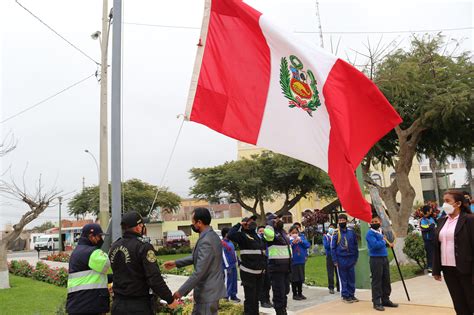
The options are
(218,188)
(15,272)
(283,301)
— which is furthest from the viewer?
(218,188)

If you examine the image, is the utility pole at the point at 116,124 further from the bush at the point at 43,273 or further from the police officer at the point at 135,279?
the bush at the point at 43,273

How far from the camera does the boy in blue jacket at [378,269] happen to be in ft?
28.4

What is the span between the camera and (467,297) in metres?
5.66

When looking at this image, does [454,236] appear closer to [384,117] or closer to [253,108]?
[384,117]

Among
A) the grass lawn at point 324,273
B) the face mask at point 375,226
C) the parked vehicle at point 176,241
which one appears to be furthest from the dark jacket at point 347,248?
the parked vehicle at point 176,241

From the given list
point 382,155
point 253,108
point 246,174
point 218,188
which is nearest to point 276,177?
point 246,174

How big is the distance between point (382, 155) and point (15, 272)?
18.3m

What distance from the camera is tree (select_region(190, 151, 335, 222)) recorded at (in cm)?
3450

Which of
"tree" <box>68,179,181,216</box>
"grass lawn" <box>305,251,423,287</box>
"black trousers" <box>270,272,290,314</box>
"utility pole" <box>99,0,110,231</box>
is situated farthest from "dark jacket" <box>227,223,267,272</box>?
"tree" <box>68,179,181,216</box>

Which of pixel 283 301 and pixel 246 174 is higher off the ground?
pixel 246 174

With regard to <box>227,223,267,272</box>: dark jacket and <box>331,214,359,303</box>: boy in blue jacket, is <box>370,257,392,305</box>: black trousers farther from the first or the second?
<box>227,223,267,272</box>: dark jacket

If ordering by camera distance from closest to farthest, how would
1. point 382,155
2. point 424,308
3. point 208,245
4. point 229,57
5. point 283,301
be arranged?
point 208,245 < point 229,57 < point 283,301 < point 424,308 < point 382,155

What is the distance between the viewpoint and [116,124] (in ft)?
19.4

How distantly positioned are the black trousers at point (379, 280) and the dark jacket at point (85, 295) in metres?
5.61
